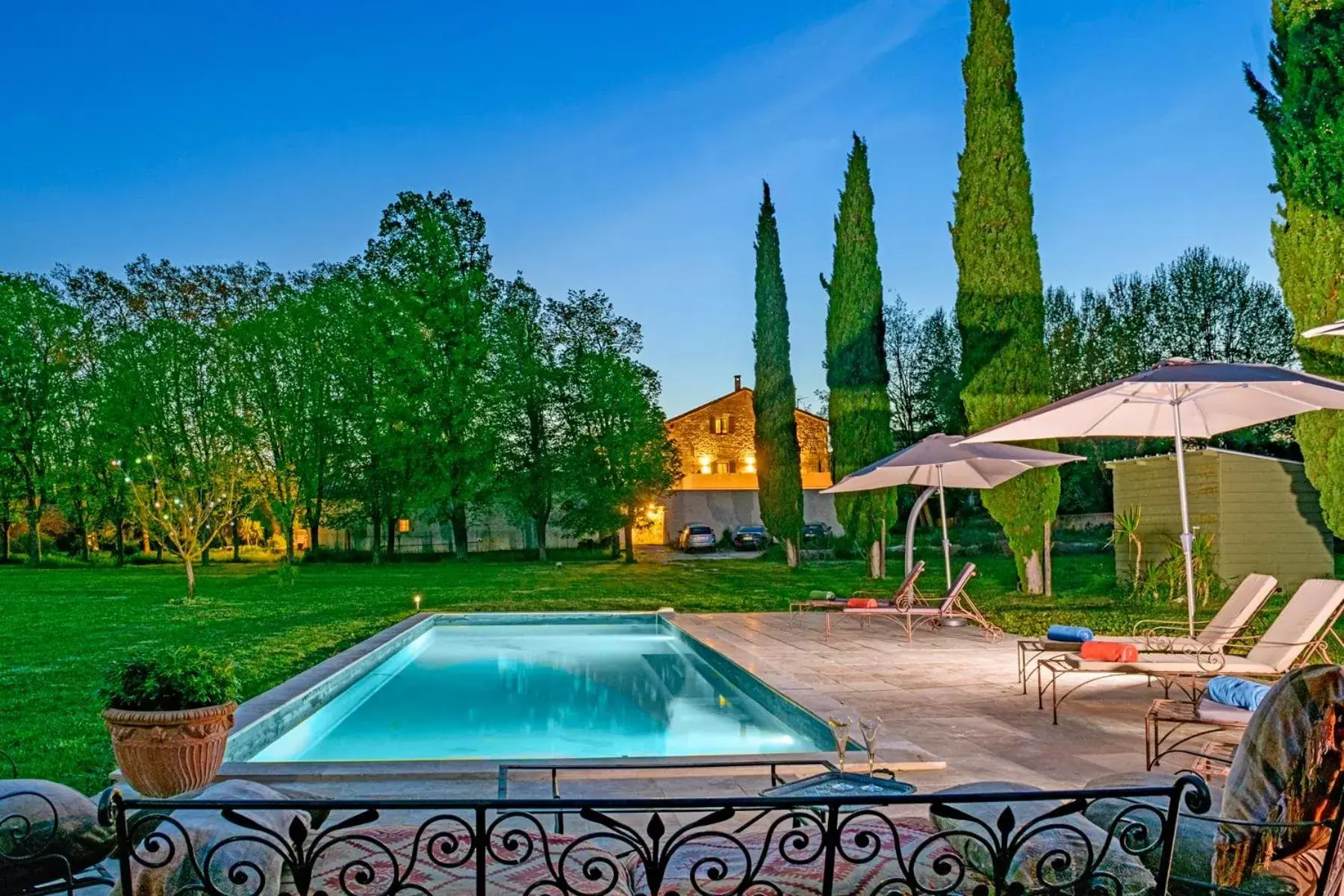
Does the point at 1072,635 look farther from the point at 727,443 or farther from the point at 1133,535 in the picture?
the point at 727,443

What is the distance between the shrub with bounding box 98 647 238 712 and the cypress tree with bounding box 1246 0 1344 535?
35.0 feet

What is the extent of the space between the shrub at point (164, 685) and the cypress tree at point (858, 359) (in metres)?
18.4

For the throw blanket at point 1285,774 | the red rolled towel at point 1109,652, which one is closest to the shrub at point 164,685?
the throw blanket at point 1285,774

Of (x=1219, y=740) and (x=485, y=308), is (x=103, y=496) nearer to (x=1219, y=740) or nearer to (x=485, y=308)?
(x=485, y=308)

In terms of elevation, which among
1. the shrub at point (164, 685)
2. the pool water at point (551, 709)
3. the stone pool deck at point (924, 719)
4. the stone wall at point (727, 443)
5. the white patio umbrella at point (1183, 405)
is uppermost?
the stone wall at point (727, 443)

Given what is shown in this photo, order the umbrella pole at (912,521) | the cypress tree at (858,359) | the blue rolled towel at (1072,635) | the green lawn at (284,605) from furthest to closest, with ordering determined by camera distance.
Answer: the cypress tree at (858,359)
the umbrella pole at (912,521)
the green lawn at (284,605)
the blue rolled towel at (1072,635)

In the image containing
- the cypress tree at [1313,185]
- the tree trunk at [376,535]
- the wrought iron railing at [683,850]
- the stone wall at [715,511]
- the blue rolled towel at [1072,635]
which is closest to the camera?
the wrought iron railing at [683,850]

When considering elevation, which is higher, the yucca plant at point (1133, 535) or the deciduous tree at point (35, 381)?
the deciduous tree at point (35, 381)

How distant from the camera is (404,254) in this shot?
3091 cm

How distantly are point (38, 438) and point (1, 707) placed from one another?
28.1 m

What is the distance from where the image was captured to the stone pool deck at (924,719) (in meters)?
5.10

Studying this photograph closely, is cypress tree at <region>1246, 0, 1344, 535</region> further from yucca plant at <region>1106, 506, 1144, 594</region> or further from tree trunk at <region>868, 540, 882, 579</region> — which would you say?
tree trunk at <region>868, 540, 882, 579</region>

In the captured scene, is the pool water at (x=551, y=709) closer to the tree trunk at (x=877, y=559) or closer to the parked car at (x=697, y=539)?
the tree trunk at (x=877, y=559)

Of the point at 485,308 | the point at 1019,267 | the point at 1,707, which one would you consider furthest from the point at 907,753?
the point at 485,308
